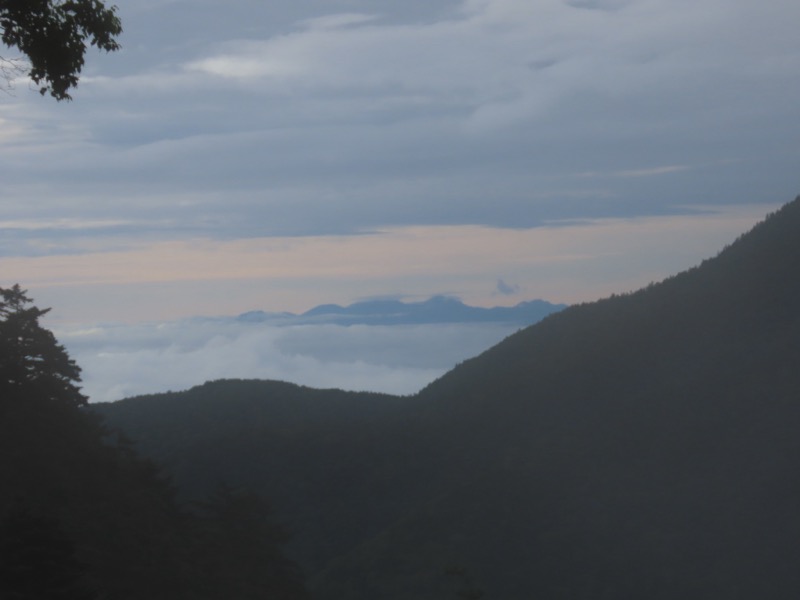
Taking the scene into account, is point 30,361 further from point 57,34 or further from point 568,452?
point 568,452

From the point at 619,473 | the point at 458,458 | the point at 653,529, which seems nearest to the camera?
the point at 653,529

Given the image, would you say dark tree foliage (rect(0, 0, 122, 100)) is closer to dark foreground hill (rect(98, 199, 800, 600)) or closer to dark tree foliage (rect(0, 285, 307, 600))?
dark tree foliage (rect(0, 285, 307, 600))

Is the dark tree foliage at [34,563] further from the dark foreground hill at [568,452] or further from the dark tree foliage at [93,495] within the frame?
the dark foreground hill at [568,452]

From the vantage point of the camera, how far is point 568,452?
13512 cm

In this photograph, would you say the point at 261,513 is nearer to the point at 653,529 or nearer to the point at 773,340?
the point at 653,529

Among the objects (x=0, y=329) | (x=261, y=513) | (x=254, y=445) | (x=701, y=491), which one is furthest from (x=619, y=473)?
(x=0, y=329)

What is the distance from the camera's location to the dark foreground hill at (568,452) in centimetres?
10244

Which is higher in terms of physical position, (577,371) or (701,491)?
(577,371)

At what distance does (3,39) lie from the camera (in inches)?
571

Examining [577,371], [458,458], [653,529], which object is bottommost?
[653,529]

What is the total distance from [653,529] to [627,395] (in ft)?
139

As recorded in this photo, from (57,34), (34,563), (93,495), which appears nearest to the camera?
(57,34)

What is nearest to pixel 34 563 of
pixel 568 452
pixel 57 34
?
pixel 57 34

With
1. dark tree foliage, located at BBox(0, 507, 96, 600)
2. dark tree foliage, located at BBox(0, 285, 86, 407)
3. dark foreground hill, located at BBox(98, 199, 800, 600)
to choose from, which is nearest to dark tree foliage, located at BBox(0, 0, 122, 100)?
dark tree foliage, located at BBox(0, 507, 96, 600)
